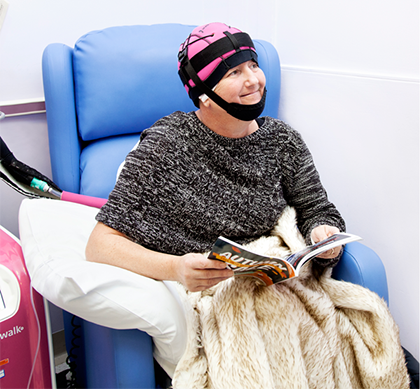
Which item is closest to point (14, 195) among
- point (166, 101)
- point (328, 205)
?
point (166, 101)

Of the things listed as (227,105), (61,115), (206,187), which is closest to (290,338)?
(206,187)

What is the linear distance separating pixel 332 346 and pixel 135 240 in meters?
0.58

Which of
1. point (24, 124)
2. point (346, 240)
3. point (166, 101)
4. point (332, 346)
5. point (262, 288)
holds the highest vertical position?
point (166, 101)

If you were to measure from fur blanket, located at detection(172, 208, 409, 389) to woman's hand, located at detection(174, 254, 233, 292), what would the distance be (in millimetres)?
97

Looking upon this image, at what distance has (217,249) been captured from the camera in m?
0.66

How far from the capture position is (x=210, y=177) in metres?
1.10

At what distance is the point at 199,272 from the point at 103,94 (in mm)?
760

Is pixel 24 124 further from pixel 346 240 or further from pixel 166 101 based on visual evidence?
pixel 346 240

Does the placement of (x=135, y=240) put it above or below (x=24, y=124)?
below

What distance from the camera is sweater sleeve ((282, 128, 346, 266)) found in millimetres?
1171

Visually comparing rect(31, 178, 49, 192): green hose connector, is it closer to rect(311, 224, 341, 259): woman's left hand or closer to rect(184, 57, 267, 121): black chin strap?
rect(184, 57, 267, 121): black chin strap

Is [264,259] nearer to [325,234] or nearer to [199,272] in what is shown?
[199,272]

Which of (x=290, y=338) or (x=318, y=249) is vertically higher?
(x=318, y=249)

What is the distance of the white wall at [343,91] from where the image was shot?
1148mm
